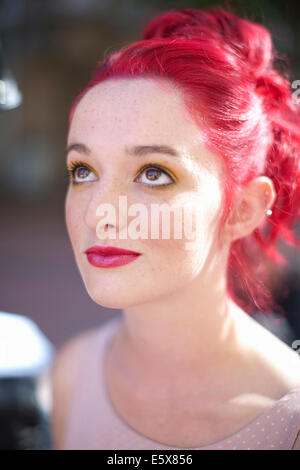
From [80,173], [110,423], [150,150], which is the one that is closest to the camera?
[150,150]

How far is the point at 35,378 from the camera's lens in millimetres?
1697

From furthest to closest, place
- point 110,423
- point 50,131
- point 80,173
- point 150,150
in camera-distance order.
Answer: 1. point 50,131
2. point 110,423
3. point 80,173
4. point 150,150

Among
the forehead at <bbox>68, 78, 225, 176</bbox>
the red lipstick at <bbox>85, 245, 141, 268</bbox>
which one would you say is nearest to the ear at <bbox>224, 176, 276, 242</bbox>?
the forehead at <bbox>68, 78, 225, 176</bbox>

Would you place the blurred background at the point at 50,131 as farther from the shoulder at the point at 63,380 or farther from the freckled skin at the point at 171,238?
the shoulder at the point at 63,380

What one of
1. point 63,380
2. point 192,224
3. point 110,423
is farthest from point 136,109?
point 63,380

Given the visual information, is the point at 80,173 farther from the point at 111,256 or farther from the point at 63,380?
the point at 63,380

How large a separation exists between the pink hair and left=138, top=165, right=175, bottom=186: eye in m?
0.11

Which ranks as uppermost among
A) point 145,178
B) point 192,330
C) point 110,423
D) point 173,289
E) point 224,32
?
point 224,32

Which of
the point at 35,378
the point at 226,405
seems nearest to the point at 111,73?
the point at 226,405

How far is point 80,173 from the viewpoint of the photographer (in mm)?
945

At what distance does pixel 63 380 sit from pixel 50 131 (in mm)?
7282

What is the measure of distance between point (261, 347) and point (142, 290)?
339 mm

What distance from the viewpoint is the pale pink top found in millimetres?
884

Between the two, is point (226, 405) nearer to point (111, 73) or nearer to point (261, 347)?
point (261, 347)
